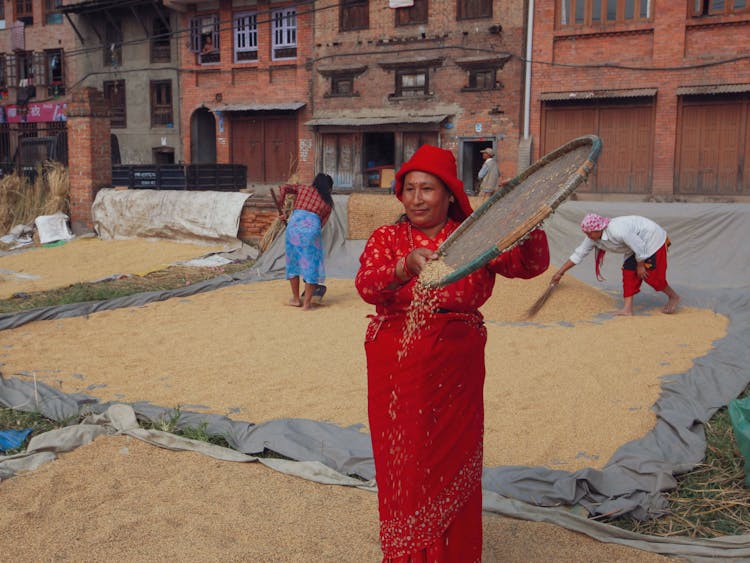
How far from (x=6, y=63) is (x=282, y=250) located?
73.5 ft

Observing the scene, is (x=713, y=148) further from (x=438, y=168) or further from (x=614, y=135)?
(x=438, y=168)

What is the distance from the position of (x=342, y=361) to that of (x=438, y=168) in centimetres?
339

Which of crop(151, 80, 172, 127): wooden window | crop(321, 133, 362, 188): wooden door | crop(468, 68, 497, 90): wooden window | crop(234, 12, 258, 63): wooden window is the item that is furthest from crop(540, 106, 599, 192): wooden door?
crop(151, 80, 172, 127): wooden window

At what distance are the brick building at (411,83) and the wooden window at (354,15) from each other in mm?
27

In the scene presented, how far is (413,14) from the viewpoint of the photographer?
19891mm

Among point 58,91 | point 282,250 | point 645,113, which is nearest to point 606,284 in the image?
point 282,250

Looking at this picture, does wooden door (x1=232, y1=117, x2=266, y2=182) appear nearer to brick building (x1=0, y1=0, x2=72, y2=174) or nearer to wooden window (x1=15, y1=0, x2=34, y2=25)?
brick building (x1=0, y1=0, x2=72, y2=174)

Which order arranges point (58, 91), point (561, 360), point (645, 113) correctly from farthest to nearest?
1. point (58, 91)
2. point (645, 113)
3. point (561, 360)

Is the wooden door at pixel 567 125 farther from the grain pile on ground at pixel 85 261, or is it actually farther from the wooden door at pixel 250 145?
the grain pile on ground at pixel 85 261

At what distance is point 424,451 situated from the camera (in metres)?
2.30

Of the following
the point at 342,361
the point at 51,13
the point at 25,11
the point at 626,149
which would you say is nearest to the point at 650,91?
the point at 626,149

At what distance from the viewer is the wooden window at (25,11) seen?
90.5 feet

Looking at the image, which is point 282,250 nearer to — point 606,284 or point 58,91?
point 606,284

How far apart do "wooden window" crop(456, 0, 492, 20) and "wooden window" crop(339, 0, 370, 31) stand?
8.50 feet
